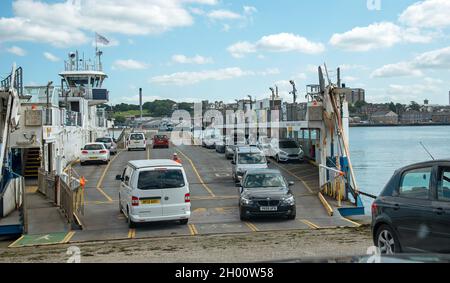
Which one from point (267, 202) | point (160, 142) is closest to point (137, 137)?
point (160, 142)

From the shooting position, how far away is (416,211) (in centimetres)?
761

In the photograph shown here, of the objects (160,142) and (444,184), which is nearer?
(444,184)

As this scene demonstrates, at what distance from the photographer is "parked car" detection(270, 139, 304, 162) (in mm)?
35906

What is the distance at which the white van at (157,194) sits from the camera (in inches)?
603

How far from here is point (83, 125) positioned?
47469 millimetres

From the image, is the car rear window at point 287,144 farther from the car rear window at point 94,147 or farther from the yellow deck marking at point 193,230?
the yellow deck marking at point 193,230

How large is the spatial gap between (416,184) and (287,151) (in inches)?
1104

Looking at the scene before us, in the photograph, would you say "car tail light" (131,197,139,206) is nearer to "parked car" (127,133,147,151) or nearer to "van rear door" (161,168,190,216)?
"van rear door" (161,168,190,216)

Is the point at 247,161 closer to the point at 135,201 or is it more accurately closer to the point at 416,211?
the point at 135,201

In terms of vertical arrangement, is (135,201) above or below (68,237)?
above

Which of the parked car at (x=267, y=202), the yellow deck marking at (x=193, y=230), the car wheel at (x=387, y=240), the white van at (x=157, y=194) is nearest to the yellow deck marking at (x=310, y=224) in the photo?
the parked car at (x=267, y=202)

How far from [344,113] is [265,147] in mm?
13412

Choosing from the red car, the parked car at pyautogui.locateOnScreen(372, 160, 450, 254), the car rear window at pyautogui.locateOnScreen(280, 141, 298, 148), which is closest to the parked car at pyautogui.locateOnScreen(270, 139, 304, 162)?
the car rear window at pyautogui.locateOnScreen(280, 141, 298, 148)
